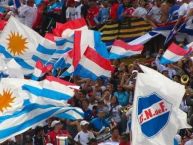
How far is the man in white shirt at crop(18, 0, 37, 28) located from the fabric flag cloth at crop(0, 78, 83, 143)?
10022mm

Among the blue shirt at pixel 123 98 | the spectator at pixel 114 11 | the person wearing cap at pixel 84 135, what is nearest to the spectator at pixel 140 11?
the spectator at pixel 114 11

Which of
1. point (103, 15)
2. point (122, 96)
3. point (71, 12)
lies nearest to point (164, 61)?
point (122, 96)

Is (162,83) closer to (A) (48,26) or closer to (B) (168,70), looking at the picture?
(B) (168,70)

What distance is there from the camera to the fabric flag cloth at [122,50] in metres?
24.5

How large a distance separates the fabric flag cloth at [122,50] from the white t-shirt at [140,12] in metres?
2.11

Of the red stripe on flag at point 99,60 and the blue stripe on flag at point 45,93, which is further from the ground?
the blue stripe on flag at point 45,93

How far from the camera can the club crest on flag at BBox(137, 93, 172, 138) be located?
54.7 ft

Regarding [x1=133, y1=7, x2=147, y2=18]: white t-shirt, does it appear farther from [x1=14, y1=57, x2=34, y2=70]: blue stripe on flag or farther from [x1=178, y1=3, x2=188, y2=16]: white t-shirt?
[x1=14, y1=57, x2=34, y2=70]: blue stripe on flag

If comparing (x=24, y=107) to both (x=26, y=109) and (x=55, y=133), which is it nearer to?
(x=26, y=109)

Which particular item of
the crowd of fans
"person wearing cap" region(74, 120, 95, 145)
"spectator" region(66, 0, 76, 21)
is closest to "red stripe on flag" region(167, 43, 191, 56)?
the crowd of fans

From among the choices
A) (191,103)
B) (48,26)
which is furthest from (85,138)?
(48,26)

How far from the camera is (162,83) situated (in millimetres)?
16938

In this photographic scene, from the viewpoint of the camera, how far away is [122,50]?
24516mm

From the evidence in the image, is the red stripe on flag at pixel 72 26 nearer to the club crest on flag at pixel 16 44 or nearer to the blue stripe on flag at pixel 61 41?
the blue stripe on flag at pixel 61 41
